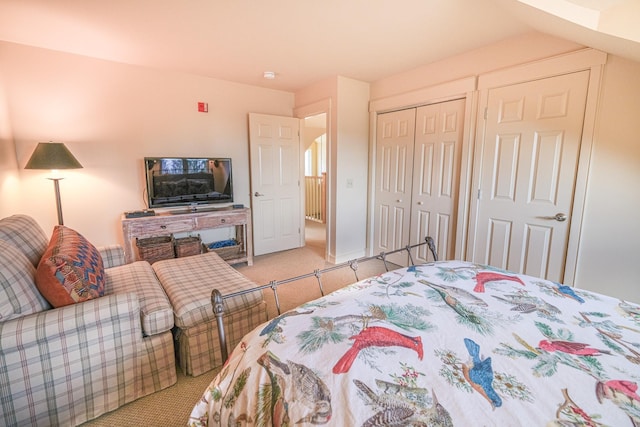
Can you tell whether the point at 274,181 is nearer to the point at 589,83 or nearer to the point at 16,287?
the point at 16,287

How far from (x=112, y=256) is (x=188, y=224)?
0.91m

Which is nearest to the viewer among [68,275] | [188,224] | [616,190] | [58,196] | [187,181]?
[68,275]

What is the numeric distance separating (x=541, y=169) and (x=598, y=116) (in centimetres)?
50

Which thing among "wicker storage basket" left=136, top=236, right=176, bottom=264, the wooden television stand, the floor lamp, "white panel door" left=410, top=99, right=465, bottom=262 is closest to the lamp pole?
the floor lamp

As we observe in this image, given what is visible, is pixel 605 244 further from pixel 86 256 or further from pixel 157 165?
pixel 157 165

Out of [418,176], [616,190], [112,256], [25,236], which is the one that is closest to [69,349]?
[25,236]

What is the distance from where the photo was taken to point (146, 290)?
1.90m

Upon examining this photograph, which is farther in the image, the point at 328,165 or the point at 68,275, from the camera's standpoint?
the point at 328,165

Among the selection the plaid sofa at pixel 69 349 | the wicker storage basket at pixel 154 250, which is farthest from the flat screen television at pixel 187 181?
the plaid sofa at pixel 69 349

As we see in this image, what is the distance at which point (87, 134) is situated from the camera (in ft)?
9.93

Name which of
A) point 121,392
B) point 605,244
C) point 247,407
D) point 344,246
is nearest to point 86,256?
point 121,392

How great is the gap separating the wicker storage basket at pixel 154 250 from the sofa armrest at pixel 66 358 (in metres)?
1.72

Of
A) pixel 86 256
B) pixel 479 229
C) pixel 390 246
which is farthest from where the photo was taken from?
pixel 390 246

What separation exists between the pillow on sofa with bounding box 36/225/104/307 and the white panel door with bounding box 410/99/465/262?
3062 millimetres
